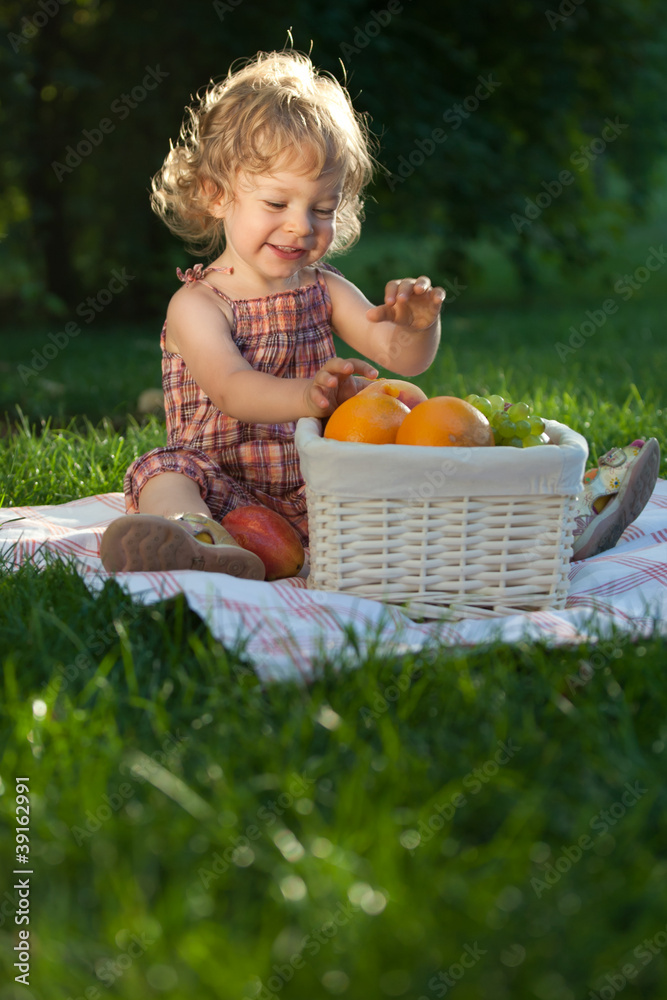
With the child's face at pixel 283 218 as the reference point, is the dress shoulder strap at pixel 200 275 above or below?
below

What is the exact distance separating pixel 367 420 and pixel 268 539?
0.49 metres

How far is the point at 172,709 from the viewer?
60.0 inches

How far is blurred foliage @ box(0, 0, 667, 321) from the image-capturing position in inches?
264

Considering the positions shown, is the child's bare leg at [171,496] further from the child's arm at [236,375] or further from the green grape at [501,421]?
the green grape at [501,421]

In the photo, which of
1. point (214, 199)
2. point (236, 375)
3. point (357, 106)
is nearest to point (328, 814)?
point (236, 375)

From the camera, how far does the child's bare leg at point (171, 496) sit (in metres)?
2.38

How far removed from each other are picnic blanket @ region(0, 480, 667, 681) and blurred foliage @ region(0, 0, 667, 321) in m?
4.68

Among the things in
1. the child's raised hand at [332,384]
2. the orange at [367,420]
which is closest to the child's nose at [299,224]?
the child's raised hand at [332,384]

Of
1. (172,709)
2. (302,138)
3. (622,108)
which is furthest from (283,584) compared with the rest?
(622,108)

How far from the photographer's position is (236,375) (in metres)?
2.39

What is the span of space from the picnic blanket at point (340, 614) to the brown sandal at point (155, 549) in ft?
0.19

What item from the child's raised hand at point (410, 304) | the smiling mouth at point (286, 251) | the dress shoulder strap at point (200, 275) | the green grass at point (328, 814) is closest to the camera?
the green grass at point (328, 814)

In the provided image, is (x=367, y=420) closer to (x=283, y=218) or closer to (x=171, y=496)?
(x=171, y=496)

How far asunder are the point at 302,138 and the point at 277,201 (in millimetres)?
160
